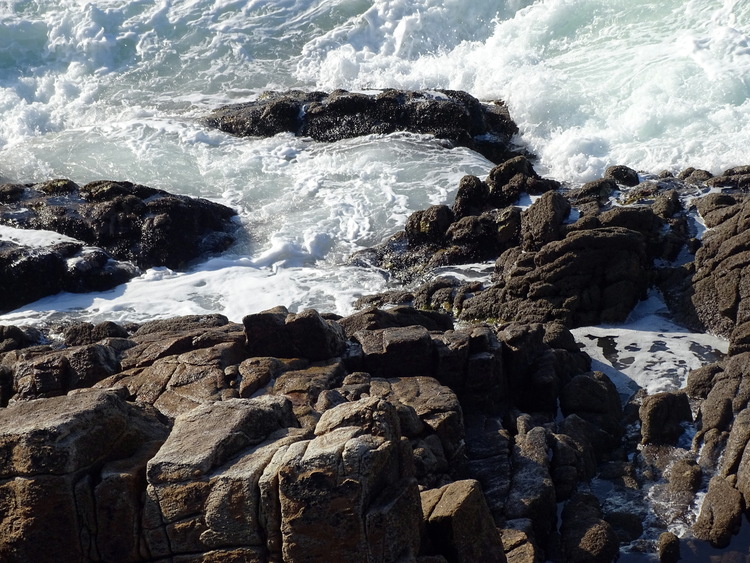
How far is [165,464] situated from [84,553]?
40.3 inches

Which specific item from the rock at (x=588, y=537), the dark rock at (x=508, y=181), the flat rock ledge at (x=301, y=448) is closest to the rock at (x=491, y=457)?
the flat rock ledge at (x=301, y=448)

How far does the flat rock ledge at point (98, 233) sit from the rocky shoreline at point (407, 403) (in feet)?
0.23

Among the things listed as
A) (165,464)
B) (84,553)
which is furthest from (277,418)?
(84,553)

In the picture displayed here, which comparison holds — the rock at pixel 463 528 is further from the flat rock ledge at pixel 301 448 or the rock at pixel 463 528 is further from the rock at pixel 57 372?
the rock at pixel 57 372

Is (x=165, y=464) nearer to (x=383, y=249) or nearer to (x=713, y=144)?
(x=383, y=249)

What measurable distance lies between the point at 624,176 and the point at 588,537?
1252cm

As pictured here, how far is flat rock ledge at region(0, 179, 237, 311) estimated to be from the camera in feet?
63.2

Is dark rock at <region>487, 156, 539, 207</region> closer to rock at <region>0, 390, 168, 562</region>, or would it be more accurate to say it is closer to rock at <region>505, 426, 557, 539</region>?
rock at <region>505, 426, 557, 539</region>

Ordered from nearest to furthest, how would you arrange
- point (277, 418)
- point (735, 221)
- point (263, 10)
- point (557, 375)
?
point (277, 418) < point (557, 375) < point (735, 221) < point (263, 10)

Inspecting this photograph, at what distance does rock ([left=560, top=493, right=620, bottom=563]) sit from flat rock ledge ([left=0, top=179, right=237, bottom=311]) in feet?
41.8

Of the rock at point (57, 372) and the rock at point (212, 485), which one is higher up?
the rock at point (212, 485)

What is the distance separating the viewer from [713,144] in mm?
22203

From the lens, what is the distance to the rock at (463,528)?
25.3 feet

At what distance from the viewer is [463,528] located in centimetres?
776
